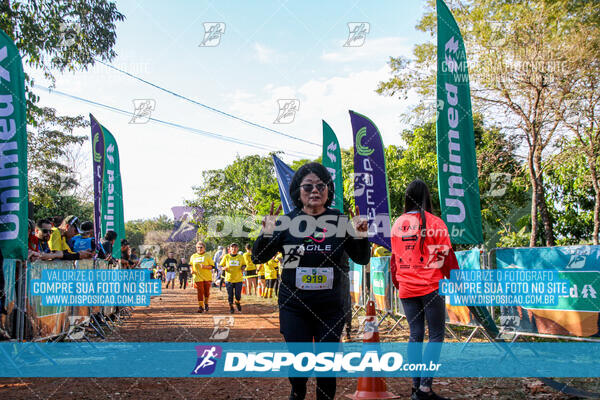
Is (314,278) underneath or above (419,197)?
underneath

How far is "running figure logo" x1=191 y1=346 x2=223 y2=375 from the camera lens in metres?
5.65

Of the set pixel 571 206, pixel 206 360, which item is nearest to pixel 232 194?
pixel 571 206

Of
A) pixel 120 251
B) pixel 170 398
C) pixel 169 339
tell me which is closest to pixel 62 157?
pixel 120 251

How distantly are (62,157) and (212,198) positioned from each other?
27931 millimetres

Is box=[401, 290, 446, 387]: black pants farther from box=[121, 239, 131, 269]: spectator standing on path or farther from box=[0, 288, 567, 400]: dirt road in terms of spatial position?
box=[121, 239, 131, 269]: spectator standing on path

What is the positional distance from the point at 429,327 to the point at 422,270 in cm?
51

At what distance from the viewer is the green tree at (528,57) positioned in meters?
13.5

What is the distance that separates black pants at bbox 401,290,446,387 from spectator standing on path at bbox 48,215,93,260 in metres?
5.39

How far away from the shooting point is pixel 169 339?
8.82m

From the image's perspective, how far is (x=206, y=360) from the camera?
5781 mm

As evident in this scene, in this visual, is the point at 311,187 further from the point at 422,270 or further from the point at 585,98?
the point at 585,98

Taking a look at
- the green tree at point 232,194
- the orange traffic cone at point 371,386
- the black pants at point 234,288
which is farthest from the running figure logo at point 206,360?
the green tree at point 232,194

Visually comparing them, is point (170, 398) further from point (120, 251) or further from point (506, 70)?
point (506, 70)

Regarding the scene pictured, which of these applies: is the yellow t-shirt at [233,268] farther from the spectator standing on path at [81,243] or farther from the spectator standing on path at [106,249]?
the spectator standing on path at [81,243]
